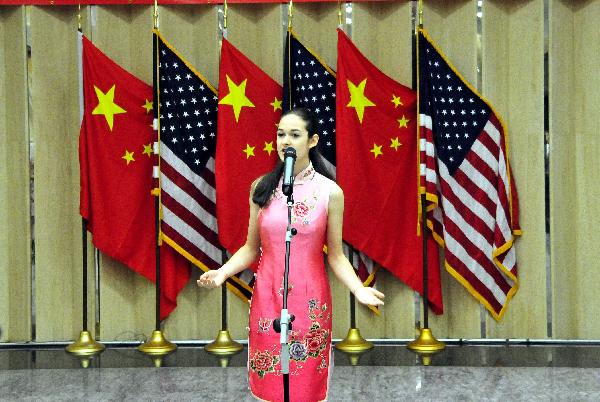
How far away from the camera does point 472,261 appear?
18.9 feet

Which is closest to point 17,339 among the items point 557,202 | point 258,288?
point 258,288

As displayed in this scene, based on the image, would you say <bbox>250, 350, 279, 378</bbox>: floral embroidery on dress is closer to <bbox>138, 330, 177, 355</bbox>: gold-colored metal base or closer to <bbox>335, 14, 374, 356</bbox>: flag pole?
<bbox>335, 14, 374, 356</bbox>: flag pole

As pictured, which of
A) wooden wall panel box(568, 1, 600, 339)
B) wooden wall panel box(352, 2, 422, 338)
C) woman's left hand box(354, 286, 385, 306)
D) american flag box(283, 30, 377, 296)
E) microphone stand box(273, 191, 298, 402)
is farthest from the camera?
wooden wall panel box(352, 2, 422, 338)

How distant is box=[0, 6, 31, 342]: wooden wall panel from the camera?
596 centimetres

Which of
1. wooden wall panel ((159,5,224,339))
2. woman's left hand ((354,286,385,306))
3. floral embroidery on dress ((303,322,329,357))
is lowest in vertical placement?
floral embroidery on dress ((303,322,329,357))

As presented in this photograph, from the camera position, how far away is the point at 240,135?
5.67 metres

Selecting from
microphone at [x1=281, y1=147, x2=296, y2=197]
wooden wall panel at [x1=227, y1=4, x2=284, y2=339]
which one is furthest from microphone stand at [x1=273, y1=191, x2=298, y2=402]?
wooden wall panel at [x1=227, y1=4, x2=284, y2=339]

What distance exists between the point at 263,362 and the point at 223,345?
3.05 metres

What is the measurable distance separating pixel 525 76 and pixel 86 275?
385 cm

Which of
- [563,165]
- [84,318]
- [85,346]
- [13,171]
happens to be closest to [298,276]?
[85,346]

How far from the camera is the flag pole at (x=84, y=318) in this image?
557 centimetres

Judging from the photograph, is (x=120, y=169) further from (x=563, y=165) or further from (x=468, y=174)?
(x=563, y=165)

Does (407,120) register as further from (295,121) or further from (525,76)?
(295,121)

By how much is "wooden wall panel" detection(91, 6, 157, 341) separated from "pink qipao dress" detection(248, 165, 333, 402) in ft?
11.5
